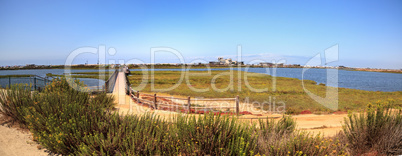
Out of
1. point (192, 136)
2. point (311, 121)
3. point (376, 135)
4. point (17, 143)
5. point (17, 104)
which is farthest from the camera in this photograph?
point (311, 121)

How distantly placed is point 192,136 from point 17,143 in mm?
5033

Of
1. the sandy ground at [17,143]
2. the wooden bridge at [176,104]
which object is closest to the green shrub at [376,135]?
the wooden bridge at [176,104]

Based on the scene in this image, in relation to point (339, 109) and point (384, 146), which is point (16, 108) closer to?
point (384, 146)

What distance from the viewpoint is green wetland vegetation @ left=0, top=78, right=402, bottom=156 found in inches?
157

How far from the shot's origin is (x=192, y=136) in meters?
4.29

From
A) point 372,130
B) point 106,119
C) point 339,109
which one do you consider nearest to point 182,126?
point 106,119

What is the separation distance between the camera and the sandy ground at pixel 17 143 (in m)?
5.19

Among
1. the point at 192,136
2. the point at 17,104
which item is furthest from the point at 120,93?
the point at 192,136

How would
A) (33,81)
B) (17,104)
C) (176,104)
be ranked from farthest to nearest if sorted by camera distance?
(176,104)
(33,81)
(17,104)

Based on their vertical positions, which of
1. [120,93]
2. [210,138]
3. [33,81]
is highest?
[33,81]

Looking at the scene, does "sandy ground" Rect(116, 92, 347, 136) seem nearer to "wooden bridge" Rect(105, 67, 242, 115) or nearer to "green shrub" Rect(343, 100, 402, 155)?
"wooden bridge" Rect(105, 67, 242, 115)

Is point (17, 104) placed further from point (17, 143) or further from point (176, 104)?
point (176, 104)

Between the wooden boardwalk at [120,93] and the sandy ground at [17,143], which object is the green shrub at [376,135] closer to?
the sandy ground at [17,143]

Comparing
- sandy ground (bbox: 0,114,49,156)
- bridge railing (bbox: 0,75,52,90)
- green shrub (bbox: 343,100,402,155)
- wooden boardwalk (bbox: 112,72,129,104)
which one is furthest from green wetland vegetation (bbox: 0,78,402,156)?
bridge railing (bbox: 0,75,52,90)
